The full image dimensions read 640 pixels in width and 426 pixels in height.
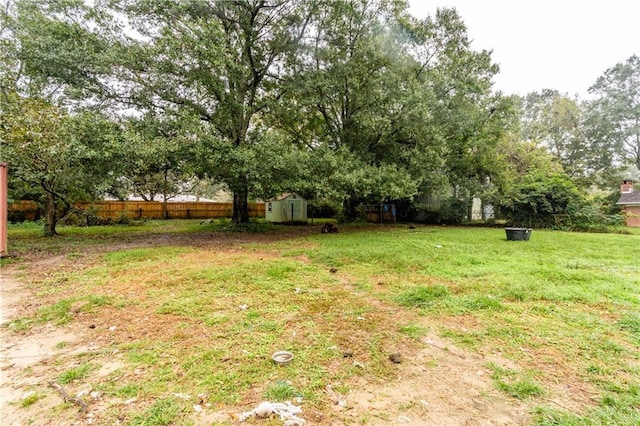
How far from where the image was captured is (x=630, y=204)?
16.3m

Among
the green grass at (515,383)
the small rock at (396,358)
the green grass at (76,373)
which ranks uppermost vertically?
the green grass at (515,383)

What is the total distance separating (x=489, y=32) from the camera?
524 inches

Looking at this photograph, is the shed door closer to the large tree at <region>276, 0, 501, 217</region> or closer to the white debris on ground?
the large tree at <region>276, 0, 501, 217</region>

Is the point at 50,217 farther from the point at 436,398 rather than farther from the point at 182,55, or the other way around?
the point at 436,398

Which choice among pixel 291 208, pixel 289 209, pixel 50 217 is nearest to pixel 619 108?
pixel 291 208

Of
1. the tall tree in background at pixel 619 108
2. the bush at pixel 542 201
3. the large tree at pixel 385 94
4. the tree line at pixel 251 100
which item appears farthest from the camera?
the tall tree in background at pixel 619 108

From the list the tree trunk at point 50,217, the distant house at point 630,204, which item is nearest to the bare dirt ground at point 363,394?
the tree trunk at point 50,217

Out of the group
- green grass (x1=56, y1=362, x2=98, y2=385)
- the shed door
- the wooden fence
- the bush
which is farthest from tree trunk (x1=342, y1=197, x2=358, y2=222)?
green grass (x1=56, y1=362, x2=98, y2=385)

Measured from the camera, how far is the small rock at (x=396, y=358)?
8.05 ft

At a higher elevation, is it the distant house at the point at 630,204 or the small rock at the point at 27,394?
the distant house at the point at 630,204

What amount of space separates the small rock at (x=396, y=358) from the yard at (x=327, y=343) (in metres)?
0.02

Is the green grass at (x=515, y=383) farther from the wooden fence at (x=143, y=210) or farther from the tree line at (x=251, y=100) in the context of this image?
the wooden fence at (x=143, y=210)

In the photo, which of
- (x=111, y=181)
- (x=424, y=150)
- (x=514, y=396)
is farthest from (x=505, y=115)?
(x=111, y=181)

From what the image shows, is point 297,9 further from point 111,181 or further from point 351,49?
point 111,181
